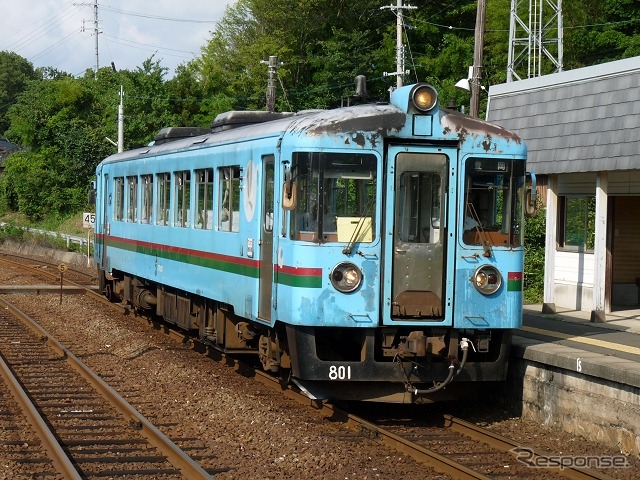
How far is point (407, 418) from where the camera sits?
10719 millimetres

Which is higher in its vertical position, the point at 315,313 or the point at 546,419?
the point at 315,313

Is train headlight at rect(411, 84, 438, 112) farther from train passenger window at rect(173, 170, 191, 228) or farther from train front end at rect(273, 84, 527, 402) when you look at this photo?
train passenger window at rect(173, 170, 191, 228)

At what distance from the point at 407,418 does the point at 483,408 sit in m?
1.11

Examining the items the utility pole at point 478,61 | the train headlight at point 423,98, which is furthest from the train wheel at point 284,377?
the utility pole at point 478,61

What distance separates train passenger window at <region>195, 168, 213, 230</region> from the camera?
42.7 feet

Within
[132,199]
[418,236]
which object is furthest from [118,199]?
[418,236]

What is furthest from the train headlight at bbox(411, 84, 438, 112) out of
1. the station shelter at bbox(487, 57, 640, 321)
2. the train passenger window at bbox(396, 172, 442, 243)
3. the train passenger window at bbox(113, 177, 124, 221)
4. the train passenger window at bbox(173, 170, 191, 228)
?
the train passenger window at bbox(113, 177, 124, 221)

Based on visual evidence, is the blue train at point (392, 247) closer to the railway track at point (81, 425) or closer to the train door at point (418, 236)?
the train door at point (418, 236)

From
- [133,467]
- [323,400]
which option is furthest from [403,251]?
[133,467]

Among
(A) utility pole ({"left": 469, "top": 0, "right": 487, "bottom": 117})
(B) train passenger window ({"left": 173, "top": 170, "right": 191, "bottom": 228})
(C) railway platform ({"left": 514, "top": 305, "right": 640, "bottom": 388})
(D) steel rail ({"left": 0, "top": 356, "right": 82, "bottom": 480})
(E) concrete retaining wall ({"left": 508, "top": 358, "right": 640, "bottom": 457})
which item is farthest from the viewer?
(A) utility pole ({"left": 469, "top": 0, "right": 487, "bottom": 117})

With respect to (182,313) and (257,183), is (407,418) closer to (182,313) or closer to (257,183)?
(257,183)

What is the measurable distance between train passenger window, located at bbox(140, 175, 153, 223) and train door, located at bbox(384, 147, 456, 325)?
7.10 m

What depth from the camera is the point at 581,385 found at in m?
9.82

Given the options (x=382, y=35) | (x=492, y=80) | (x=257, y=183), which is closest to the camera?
(x=257, y=183)
